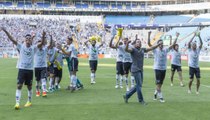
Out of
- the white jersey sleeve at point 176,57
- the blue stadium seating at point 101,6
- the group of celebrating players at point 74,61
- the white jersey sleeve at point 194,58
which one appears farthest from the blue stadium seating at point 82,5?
the white jersey sleeve at point 194,58

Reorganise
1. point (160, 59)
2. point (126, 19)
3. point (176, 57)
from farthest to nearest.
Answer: point (126, 19)
point (176, 57)
point (160, 59)

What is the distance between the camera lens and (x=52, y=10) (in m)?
92.6

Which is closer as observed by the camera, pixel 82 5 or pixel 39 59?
pixel 39 59

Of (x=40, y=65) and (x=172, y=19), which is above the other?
(x=172, y=19)

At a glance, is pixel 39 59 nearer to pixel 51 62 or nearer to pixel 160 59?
pixel 51 62

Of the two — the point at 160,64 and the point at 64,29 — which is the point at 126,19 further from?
Answer: the point at 160,64

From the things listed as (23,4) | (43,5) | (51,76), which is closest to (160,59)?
(51,76)

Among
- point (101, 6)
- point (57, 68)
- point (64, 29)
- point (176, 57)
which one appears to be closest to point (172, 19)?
point (101, 6)

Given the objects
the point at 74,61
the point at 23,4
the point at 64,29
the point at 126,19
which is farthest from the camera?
the point at 126,19

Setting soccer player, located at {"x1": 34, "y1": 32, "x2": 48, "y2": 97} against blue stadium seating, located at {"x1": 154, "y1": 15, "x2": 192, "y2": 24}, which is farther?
blue stadium seating, located at {"x1": 154, "y1": 15, "x2": 192, "y2": 24}

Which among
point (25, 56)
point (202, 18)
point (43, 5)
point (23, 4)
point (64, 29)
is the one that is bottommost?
point (25, 56)

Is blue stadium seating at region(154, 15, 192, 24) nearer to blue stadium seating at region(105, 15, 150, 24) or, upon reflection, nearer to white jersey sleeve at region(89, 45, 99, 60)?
blue stadium seating at region(105, 15, 150, 24)

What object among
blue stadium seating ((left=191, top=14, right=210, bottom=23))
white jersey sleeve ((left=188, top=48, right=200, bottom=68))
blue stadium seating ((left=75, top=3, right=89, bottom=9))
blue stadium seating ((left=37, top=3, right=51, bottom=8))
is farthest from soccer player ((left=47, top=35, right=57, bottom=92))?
blue stadium seating ((left=75, top=3, right=89, bottom=9))

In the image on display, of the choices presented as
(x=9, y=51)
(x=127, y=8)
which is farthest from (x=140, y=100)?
(x=127, y=8)
